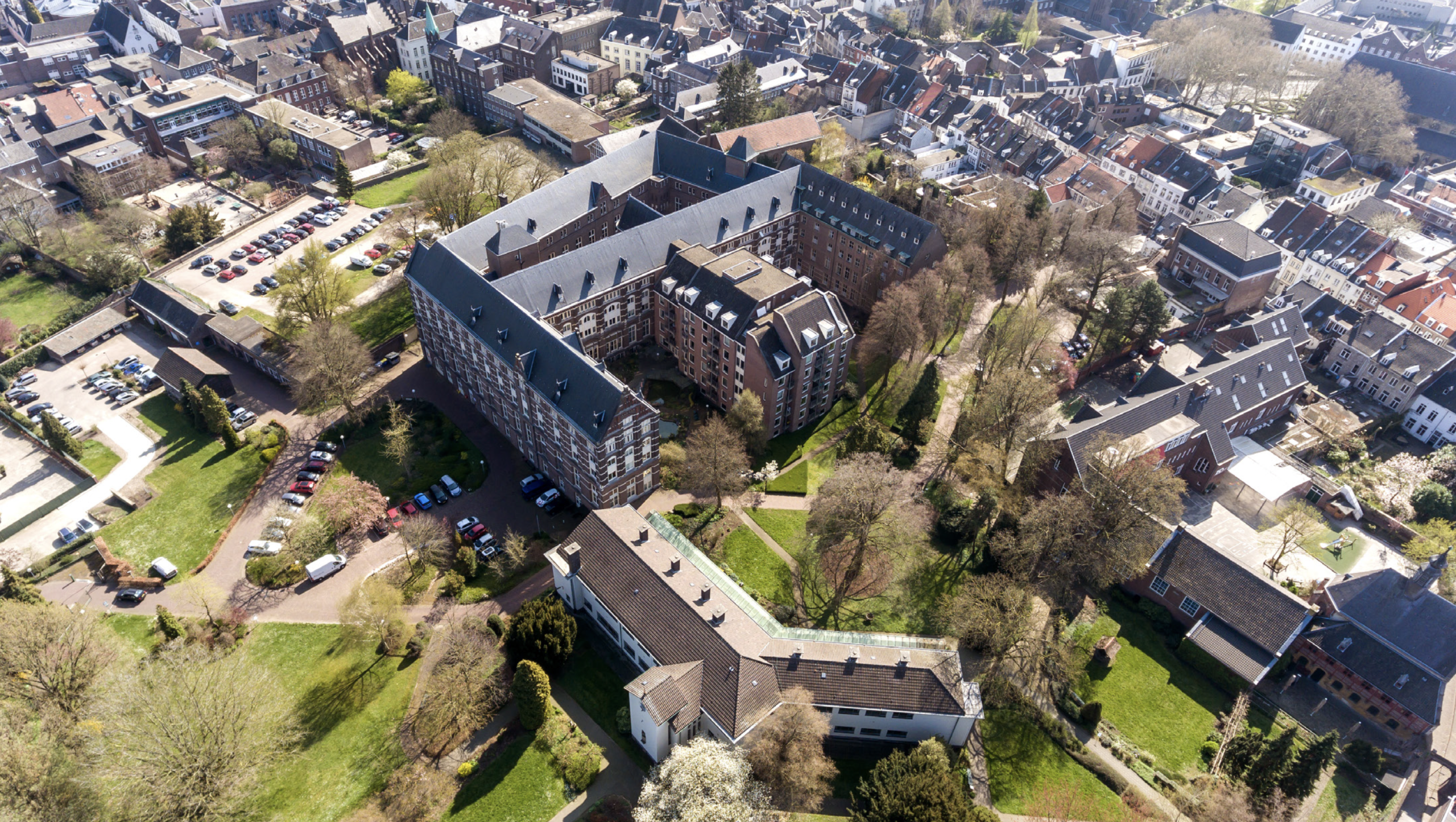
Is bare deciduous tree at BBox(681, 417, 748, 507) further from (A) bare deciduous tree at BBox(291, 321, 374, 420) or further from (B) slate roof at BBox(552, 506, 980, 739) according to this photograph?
(A) bare deciduous tree at BBox(291, 321, 374, 420)

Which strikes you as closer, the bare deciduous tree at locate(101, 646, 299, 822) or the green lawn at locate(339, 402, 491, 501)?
the bare deciduous tree at locate(101, 646, 299, 822)

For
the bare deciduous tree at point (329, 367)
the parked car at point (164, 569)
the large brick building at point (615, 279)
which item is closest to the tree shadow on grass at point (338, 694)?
the parked car at point (164, 569)

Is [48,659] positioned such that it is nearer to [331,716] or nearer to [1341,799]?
[331,716]

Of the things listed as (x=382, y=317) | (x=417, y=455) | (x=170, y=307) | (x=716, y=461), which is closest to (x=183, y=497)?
(x=417, y=455)

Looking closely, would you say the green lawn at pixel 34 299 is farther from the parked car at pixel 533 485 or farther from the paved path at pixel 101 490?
the parked car at pixel 533 485

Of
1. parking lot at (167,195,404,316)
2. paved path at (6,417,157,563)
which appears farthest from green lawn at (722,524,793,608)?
parking lot at (167,195,404,316)
